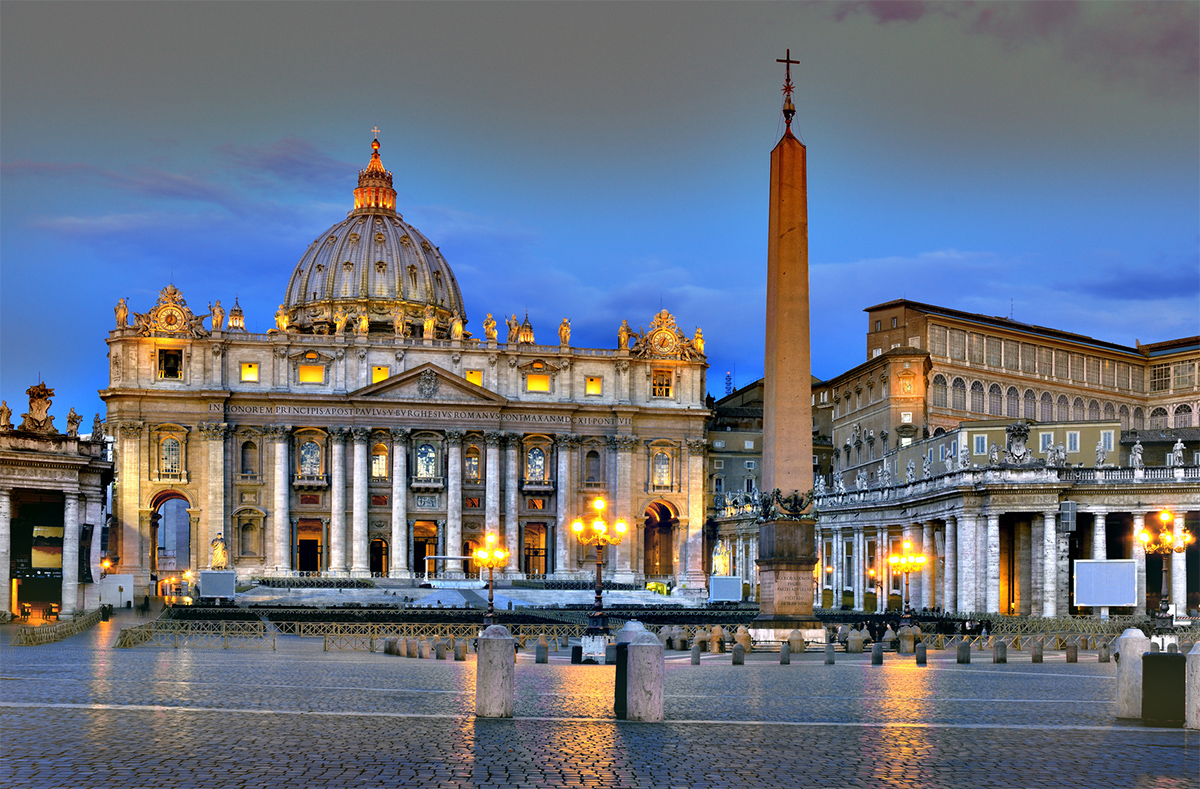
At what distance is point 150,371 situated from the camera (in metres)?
106

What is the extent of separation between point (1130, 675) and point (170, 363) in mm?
97380

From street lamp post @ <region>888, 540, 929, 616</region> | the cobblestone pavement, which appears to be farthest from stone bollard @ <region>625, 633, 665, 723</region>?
street lamp post @ <region>888, 540, 929, 616</region>

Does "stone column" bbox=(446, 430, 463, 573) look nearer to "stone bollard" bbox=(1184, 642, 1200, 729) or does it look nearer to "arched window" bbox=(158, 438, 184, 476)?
"arched window" bbox=(158, 438, 184, 476)

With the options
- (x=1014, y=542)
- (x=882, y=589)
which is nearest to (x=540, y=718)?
(x=1014, y=542)

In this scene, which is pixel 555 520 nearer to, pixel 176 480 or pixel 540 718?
pixel 176 480

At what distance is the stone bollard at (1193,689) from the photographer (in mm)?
17281

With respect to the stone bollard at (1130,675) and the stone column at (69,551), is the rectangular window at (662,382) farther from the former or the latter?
the stone bollard at (1130,675)

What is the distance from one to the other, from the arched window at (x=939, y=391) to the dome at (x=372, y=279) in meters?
55.6

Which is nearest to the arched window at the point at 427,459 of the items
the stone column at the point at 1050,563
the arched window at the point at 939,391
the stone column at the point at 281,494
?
the stone column at the point at 281,494

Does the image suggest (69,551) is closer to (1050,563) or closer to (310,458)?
(1050,563)

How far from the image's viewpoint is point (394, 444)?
110 m

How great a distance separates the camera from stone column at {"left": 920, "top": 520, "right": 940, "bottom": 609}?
68562mm

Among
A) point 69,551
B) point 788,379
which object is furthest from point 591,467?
point 788,379

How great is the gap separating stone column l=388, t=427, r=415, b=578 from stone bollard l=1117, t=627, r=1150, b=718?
92.6 m
